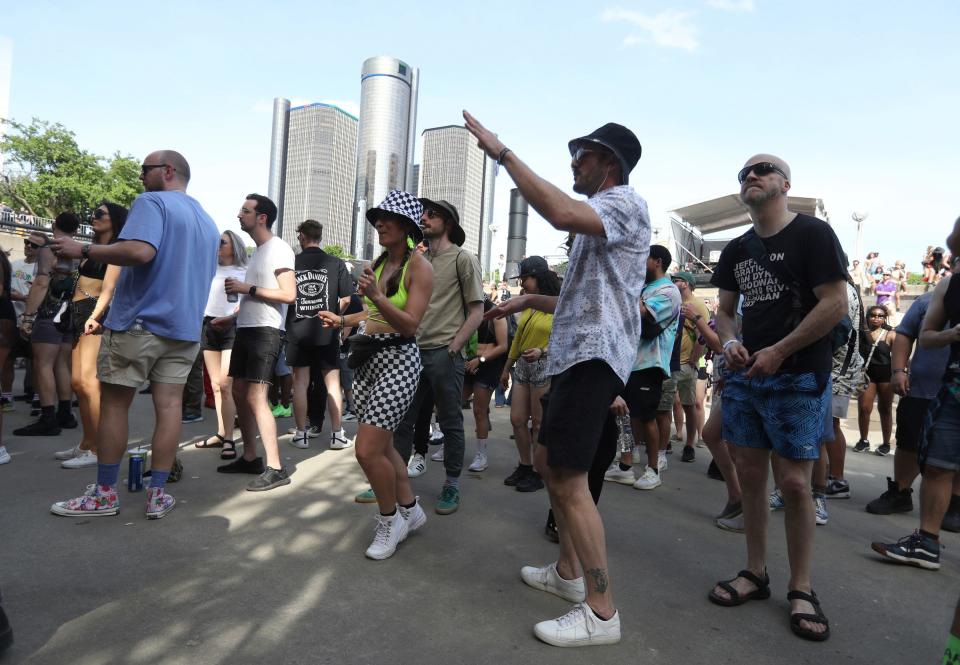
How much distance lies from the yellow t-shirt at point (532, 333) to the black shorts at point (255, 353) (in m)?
1.87

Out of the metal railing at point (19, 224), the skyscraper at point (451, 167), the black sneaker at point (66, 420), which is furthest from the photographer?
the skyscraper at point (451, 167)

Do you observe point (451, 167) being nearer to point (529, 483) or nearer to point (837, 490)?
point (837, 490)

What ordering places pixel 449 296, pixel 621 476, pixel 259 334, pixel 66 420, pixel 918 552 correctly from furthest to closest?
1. pixel 66 420
2. pixel 621 476
3. pixel 259 334
4. pixel 449 296
5. pixel 918 552

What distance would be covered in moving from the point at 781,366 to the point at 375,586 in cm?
213

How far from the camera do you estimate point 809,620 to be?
266 centimetres

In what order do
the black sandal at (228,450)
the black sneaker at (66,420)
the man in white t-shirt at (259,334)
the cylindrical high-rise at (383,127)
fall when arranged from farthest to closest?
the cylindrical high-rise at (383,127)
the black sneaker at (66,420)
the black sandal at (228,450)
the man in white t-shirt at (259,334)

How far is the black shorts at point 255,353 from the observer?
4582 mm

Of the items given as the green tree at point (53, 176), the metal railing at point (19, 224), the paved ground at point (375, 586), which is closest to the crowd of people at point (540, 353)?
the paved ground at point (375, 586)

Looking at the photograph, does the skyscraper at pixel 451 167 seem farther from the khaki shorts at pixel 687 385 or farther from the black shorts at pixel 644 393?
the black shorts at pixel 644 393

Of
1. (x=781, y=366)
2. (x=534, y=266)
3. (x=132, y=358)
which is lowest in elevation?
(x=132, y=358)

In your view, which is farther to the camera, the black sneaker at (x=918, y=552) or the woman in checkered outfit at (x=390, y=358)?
the black sneaker at (x=918, y=552)

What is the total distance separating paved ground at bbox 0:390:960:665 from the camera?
93.4 inches

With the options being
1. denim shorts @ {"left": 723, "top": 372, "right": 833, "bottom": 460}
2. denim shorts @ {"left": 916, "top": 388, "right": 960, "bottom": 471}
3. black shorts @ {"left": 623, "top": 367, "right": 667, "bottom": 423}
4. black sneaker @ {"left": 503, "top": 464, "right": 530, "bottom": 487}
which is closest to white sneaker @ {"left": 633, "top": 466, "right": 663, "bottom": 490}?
black shorts @ {"left": 623, "top": 367, "right": 667, "bottom": 423}

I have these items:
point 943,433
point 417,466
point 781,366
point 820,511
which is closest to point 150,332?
point 417,466
